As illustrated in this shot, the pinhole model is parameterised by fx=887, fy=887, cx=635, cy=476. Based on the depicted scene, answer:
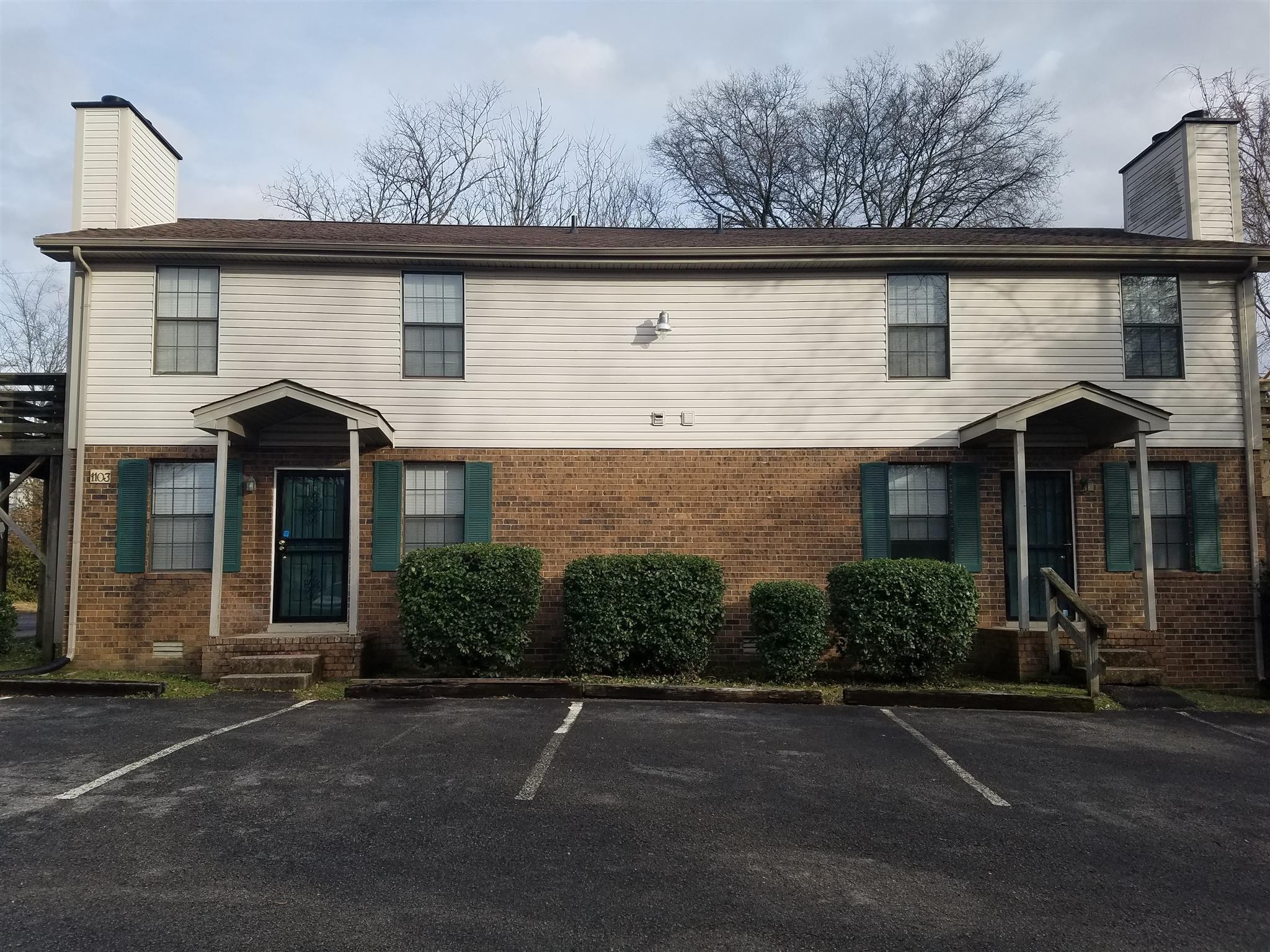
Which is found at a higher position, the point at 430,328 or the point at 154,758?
the point at 430,328

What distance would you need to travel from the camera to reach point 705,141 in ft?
94.9

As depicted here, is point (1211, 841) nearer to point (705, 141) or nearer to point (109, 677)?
point (109, 677)

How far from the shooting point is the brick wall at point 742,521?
10.8 metres

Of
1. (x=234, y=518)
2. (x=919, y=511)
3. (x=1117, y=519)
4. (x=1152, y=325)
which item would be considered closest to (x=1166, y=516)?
(x=1117, y=519)

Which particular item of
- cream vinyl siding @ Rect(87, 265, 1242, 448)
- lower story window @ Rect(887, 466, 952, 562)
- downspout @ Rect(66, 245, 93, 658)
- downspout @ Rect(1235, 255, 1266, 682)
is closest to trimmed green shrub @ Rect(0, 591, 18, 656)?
downspout @ Rect(66, 245, 93, 658)

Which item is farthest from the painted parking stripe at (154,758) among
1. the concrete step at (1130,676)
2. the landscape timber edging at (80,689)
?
the concrete step at (1130,676)

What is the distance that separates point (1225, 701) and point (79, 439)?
45.0ft

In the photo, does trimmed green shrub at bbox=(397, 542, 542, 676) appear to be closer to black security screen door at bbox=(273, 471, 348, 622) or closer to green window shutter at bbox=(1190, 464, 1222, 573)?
black security screen door at bbox=(273, 471, 348, 622)

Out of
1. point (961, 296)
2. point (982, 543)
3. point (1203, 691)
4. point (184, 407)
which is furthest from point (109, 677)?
point (1203, 691)

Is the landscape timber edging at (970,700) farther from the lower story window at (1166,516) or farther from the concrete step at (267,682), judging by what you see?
the concrete step at (267,682)

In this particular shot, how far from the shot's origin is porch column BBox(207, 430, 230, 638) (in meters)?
9.76

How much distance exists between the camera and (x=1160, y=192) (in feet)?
42.9

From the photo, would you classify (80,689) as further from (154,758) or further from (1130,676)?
(1130,676)

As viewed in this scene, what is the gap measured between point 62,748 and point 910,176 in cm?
2576
